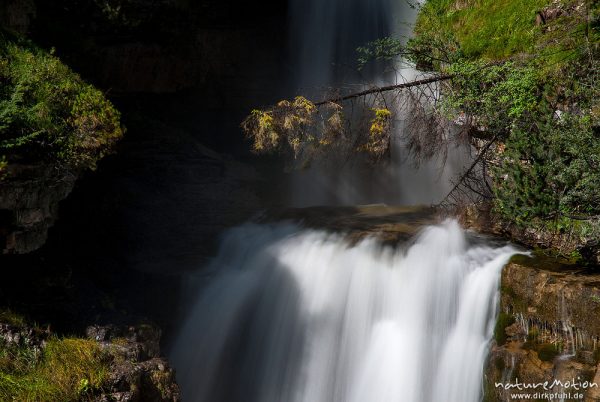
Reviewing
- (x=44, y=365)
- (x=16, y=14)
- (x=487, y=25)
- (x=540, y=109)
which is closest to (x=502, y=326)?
(x=540, y=109)

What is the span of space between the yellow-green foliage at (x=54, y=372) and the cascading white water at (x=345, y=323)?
74.8 inches

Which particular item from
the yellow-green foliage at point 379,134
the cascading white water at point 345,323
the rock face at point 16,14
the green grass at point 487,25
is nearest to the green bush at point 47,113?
the rock face at point 16,14

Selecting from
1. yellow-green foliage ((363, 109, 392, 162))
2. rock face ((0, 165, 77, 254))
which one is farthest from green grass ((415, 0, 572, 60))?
rock face ((0, 165, 77, 254))

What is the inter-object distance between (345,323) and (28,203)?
3.82m

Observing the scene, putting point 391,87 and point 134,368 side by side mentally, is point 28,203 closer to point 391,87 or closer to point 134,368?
point 134,368

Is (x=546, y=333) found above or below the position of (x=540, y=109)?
below

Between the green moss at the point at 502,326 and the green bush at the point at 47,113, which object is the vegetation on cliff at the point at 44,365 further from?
the green moss at the point at 502,326

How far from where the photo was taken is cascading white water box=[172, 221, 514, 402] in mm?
6121

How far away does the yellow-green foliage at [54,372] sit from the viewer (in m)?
5.15

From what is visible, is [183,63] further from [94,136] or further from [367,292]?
[367,292]

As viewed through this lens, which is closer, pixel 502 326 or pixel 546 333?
pixel 546 333

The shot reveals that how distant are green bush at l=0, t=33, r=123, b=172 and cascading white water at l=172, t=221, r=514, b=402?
278cm

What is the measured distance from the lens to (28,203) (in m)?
5.59

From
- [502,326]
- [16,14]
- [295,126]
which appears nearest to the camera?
[502,326]
